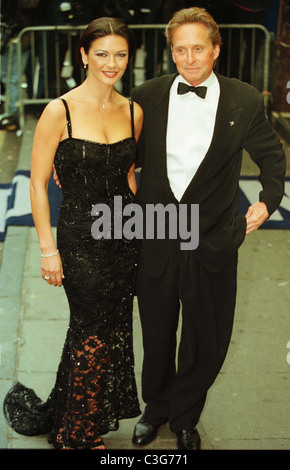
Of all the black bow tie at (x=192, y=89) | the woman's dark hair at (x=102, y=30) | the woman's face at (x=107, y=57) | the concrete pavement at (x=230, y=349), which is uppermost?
the woman's dark hair at (x=102, y=30)

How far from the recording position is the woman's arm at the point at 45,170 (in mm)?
3465

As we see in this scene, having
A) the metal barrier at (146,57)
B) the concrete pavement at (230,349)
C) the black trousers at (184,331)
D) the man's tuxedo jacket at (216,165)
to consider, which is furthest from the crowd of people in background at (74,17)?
the black trousers at (184,331)

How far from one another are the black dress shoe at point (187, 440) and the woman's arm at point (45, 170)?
106 cm

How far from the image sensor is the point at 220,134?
3.60 m

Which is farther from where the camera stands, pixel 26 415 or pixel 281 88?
pixel 281 88

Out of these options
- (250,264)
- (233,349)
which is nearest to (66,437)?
(233,349)

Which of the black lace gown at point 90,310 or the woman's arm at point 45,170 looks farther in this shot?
the black lace gown at point 90,310

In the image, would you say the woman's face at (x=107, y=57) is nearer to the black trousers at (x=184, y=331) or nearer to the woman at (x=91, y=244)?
the woman at (x=91, y=244)

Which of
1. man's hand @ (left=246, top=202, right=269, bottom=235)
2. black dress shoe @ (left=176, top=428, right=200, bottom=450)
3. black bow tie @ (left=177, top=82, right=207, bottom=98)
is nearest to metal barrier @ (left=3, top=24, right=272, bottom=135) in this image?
man's hand @ (left=246, top=202, right=269, bottom=235)

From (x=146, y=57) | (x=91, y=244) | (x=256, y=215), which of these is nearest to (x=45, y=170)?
(x=91, y=244)
